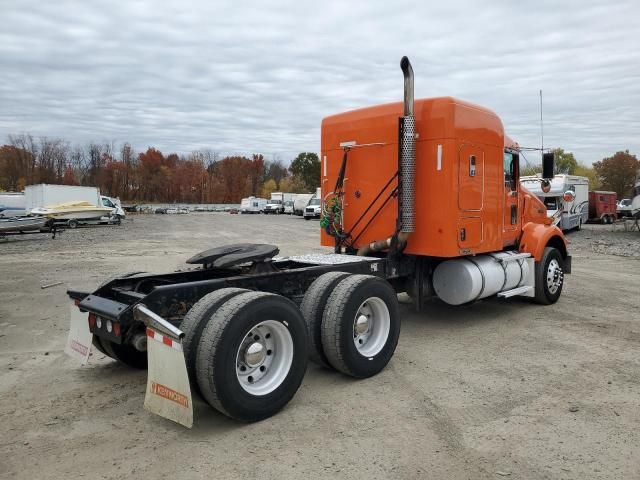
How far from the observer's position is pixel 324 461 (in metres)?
3.52

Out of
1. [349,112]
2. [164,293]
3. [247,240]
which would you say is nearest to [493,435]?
[164,293]

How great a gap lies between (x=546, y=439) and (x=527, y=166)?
574 cm

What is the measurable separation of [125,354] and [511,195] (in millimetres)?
6010

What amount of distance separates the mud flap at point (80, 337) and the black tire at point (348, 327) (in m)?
2.21

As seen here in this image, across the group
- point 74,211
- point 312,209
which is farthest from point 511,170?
point 312,209

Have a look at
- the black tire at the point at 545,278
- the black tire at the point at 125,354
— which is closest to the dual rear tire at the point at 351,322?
the black tire at the point at 125,354

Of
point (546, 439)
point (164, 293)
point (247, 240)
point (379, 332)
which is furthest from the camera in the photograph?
point (247, 240)

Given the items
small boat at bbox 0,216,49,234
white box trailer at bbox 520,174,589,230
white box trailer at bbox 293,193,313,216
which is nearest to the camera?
small boat at bbox 0,216,49,234

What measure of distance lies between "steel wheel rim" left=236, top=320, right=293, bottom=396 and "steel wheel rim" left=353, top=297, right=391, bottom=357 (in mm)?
1031

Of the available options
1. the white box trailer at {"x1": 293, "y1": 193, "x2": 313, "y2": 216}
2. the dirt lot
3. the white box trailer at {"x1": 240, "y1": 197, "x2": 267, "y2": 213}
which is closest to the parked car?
the white box trailer at {"x1": 293, "y1": 193, "x2": 313, "y2": 216}

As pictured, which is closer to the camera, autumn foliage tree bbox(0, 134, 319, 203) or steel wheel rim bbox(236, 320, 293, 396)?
steel wheel rim bbox(236, 320, 293, 396)

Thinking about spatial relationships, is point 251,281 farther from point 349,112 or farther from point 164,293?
point 349,112

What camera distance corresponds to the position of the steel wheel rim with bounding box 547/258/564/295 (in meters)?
8.53

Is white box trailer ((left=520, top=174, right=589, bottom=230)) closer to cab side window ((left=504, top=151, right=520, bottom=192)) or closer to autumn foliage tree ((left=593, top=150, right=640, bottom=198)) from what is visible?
cab side window ((left=504, top=151, right=520, bottom=192))
